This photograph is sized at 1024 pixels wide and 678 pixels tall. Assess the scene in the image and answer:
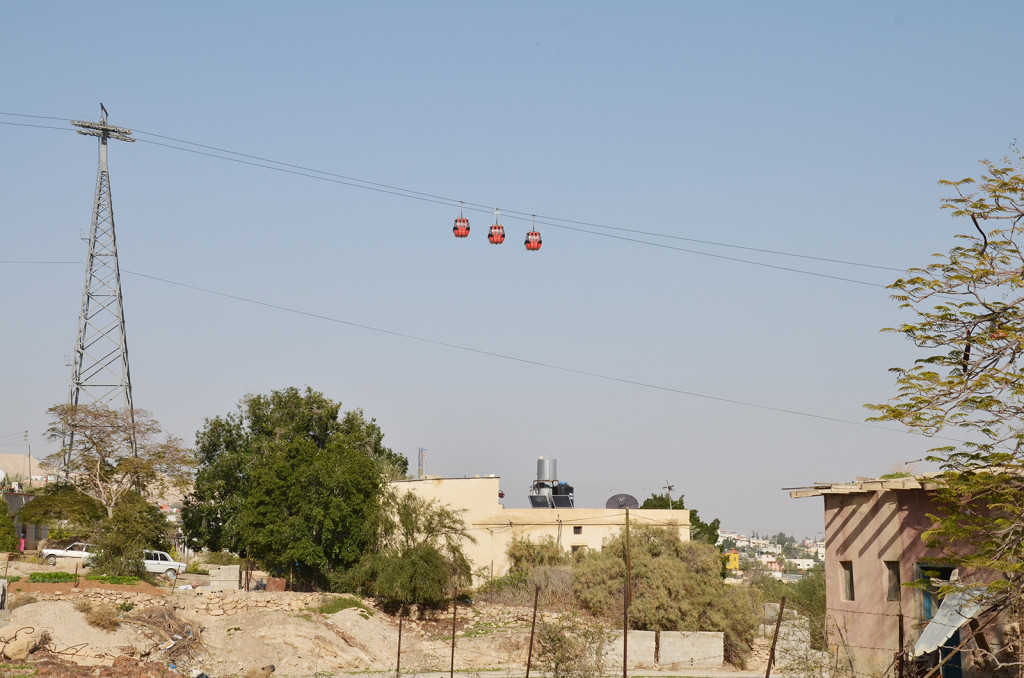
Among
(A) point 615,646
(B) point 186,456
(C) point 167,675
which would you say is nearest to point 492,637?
(A) point 615,646

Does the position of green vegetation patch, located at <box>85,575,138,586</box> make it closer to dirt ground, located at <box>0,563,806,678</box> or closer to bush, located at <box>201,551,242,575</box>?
dirt ground, located at <box>0,563,806,678</box>

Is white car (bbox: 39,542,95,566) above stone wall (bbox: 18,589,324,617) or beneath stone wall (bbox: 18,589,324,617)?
above

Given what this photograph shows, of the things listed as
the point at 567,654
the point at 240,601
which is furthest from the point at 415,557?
the point at 567,654

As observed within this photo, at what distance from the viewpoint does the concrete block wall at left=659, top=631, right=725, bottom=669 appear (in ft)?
142

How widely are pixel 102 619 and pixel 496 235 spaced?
2013 cm

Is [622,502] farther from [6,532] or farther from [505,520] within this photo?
[6,532]

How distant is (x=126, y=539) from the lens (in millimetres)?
47188

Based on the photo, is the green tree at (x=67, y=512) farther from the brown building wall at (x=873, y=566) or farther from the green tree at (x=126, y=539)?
the brown building wall at (x=873, y=566)

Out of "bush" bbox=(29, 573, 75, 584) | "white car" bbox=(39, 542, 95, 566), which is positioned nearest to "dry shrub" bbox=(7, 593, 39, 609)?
"bush" bbox=(29, 573, 75, 584)

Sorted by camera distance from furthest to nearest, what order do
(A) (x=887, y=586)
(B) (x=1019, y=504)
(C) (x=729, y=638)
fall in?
(C) (x=729, y=638)
(A) (x=887, y=586)
(B) (x=1019, y=504)

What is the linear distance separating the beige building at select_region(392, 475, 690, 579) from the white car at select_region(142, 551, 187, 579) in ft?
41.9

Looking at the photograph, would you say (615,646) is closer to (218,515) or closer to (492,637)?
(492,637)

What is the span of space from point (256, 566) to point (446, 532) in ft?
44.3

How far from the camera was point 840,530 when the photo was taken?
1172 inches
